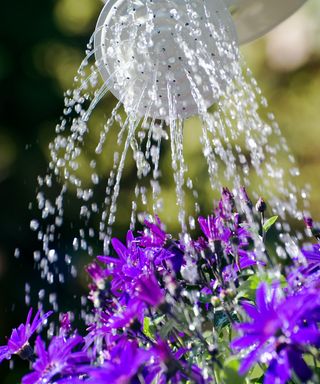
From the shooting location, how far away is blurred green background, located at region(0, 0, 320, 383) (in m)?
3.76

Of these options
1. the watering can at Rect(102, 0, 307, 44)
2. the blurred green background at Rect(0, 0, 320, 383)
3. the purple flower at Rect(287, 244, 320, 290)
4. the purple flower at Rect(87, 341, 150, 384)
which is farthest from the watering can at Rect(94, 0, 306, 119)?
the blurred green background at Rect(0, 0, 320, 383)

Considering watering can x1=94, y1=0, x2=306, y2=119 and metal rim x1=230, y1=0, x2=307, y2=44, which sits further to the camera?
metal rim x1=230, y1=0, x2=307, y2=44

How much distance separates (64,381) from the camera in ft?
→ 2.62

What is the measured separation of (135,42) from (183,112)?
22cm

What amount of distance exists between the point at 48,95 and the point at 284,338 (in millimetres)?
3630

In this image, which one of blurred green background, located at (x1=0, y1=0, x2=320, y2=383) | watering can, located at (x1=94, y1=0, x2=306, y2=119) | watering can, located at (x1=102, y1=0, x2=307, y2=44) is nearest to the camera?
watering can, located at (x1=94, y1=0, x2=306, y2=119)

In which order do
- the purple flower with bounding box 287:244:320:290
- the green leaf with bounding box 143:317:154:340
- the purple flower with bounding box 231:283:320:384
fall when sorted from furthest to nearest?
the green leaf with bounding box 143:317:154:340, the purple flower with bounding box 287:244:320:290, the purple flower with bounding box 231:283:320:384

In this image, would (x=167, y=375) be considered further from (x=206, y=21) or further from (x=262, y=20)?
(x=262, y=20)

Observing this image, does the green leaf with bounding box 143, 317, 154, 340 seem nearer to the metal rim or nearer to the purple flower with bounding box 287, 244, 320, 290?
the purple flower with bounding box 287, 244, 320, 290

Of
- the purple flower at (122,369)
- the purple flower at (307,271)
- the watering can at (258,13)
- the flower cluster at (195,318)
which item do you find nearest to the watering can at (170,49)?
the watering can at (258,13)

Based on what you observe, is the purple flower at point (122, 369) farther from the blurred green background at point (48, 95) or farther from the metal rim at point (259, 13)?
the blurred green background at point (48, 95)

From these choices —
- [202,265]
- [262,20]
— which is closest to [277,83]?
[262,20]

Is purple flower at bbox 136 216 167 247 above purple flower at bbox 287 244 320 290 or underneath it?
above

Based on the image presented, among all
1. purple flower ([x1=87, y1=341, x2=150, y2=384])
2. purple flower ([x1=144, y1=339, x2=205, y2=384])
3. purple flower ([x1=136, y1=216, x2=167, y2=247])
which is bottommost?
purple flower ([x1=144, y1=339, x2=205, y2=384])
